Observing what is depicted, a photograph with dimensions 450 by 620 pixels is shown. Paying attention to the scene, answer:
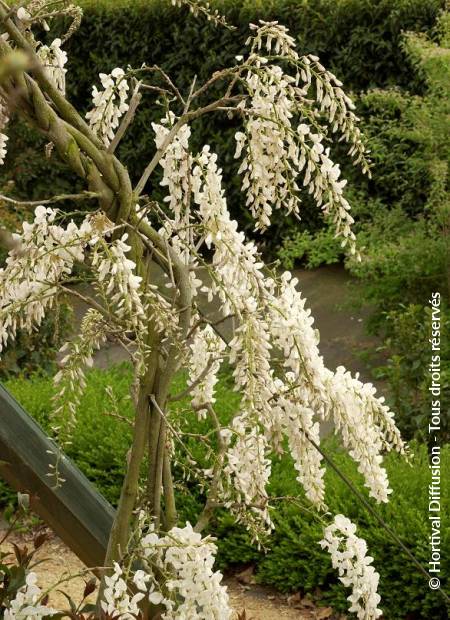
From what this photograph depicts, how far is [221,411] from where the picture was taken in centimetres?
443

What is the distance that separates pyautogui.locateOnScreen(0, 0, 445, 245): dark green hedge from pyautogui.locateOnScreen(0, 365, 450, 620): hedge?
419 cm

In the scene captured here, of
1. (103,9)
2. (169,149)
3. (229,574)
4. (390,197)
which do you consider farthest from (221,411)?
(103,9)

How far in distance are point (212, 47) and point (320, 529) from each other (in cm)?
603

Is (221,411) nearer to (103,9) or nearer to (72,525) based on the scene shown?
(72,525)

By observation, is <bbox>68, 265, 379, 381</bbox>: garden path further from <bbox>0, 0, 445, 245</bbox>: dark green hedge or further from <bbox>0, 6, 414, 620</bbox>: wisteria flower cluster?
<bbox>0, 6, 414, 620</bbox>: wisteria flower cluster

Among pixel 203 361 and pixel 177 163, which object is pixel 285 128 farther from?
pixel 203 361

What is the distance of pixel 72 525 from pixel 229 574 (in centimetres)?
176

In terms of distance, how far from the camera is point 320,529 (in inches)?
145

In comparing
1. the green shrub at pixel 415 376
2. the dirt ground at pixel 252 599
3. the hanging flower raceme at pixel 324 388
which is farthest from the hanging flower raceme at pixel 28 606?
the green shrub at pixel 415 376

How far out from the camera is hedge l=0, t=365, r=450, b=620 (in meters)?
3.49

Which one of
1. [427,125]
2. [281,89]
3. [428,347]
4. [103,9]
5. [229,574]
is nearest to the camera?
[281,89]

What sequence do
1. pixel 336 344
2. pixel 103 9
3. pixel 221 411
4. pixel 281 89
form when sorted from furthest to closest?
1. pixel 103 9
2. pixel 336 344
3. pixel 221 411
4. pixel 281 89

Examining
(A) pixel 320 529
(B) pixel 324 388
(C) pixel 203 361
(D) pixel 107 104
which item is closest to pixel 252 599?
(A) pixel 320 529

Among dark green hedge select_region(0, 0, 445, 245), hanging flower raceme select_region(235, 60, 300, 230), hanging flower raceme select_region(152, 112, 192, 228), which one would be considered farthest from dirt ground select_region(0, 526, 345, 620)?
dark green hedge select_region(0, 0, 445, 245)
